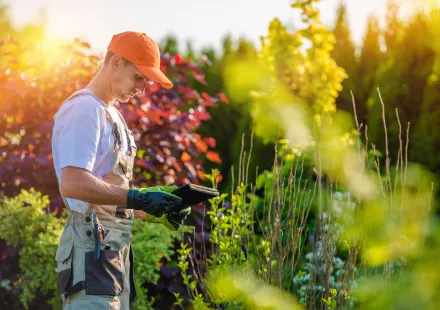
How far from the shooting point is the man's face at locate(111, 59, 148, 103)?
2.78 metres

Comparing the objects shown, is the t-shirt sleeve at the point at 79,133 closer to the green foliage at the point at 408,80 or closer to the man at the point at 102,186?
the man at the point at 102,186

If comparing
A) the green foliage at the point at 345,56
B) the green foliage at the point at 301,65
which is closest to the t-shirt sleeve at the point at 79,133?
the green foliage at the point at 301,65

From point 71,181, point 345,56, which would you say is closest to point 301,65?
point 345,56

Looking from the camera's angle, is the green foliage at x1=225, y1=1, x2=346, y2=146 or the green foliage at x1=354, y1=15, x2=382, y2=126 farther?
the green foliage at x1=354, y1=15, x2=382, y2=126

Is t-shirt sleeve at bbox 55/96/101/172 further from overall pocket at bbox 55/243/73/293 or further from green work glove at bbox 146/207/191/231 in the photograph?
green work glove at bbox 146/207/191/231

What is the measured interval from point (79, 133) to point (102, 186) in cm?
21

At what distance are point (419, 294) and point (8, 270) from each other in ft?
15.3

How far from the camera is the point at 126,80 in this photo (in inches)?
110

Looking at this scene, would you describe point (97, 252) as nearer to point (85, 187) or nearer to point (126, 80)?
point (85, 187)

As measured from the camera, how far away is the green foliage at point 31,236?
187 inches

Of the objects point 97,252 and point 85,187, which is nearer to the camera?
point 85,187

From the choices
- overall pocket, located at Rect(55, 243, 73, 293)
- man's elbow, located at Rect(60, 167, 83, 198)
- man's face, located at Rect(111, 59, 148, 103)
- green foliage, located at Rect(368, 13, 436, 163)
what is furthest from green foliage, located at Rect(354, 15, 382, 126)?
man's elbow, located at Rect(60, 167, 83, 198)

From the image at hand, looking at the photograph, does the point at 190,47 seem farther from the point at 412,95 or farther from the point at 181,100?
the point at 181,100

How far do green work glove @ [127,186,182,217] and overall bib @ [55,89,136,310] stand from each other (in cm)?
15
